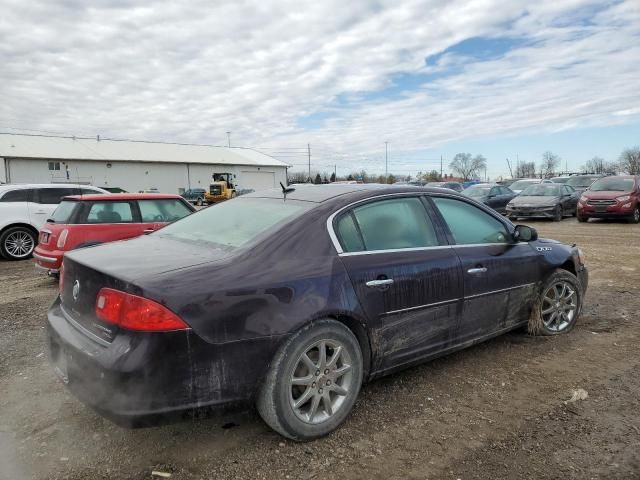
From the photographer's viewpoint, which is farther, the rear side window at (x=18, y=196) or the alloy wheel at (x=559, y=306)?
the rear side window at (x=18, y=196)

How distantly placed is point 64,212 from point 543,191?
56.9 feet

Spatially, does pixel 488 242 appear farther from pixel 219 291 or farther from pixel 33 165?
pixel 33 165

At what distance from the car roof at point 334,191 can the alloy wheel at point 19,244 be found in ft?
28.2

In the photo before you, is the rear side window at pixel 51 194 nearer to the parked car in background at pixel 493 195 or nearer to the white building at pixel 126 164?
the parked car in background at pixel 493 195

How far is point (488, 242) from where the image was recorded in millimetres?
4043

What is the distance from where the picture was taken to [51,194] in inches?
420

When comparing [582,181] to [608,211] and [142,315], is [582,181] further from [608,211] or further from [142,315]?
[142,315]

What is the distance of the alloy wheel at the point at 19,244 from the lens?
10266mm

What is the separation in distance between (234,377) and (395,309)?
1.17 metres

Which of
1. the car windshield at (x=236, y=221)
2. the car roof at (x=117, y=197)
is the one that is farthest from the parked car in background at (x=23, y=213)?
the car windshield at (x=236, y=221)

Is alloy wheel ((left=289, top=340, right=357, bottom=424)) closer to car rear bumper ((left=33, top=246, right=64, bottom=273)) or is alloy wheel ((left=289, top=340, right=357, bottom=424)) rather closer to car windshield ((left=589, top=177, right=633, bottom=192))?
car rear bumper ((left=33, top=246, right=64, bottom=273))

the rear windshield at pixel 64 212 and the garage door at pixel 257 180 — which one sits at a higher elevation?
the garage door at pixel 257 180

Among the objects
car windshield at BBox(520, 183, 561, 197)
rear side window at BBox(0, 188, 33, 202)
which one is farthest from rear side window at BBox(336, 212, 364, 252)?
car windshield at BBox(520, 183, 561, 197)

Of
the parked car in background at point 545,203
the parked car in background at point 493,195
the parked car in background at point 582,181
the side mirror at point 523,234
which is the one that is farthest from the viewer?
the parked car in background at point 582,181
